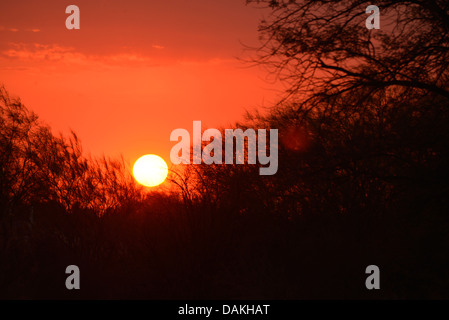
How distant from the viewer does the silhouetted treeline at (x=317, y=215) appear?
8266mm

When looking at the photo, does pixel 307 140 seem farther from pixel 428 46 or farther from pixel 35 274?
pixel 35 274

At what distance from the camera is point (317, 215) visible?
1206 centimetres

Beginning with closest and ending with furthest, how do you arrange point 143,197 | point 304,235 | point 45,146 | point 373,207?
point 304,235
point 373,207
point 143,197
point 45,146

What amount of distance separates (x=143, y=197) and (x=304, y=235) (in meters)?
11.3

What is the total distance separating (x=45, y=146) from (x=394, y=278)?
18.0 meters

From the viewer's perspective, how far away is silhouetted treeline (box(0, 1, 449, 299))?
27.1ft

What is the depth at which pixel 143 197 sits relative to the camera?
2133 cm

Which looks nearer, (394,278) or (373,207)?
(394,278)

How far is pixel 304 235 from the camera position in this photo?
11.1 meters

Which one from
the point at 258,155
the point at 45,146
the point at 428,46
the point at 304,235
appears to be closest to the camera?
the point at 428,46

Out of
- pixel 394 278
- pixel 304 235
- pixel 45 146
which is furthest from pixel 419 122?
pixel 45 146
